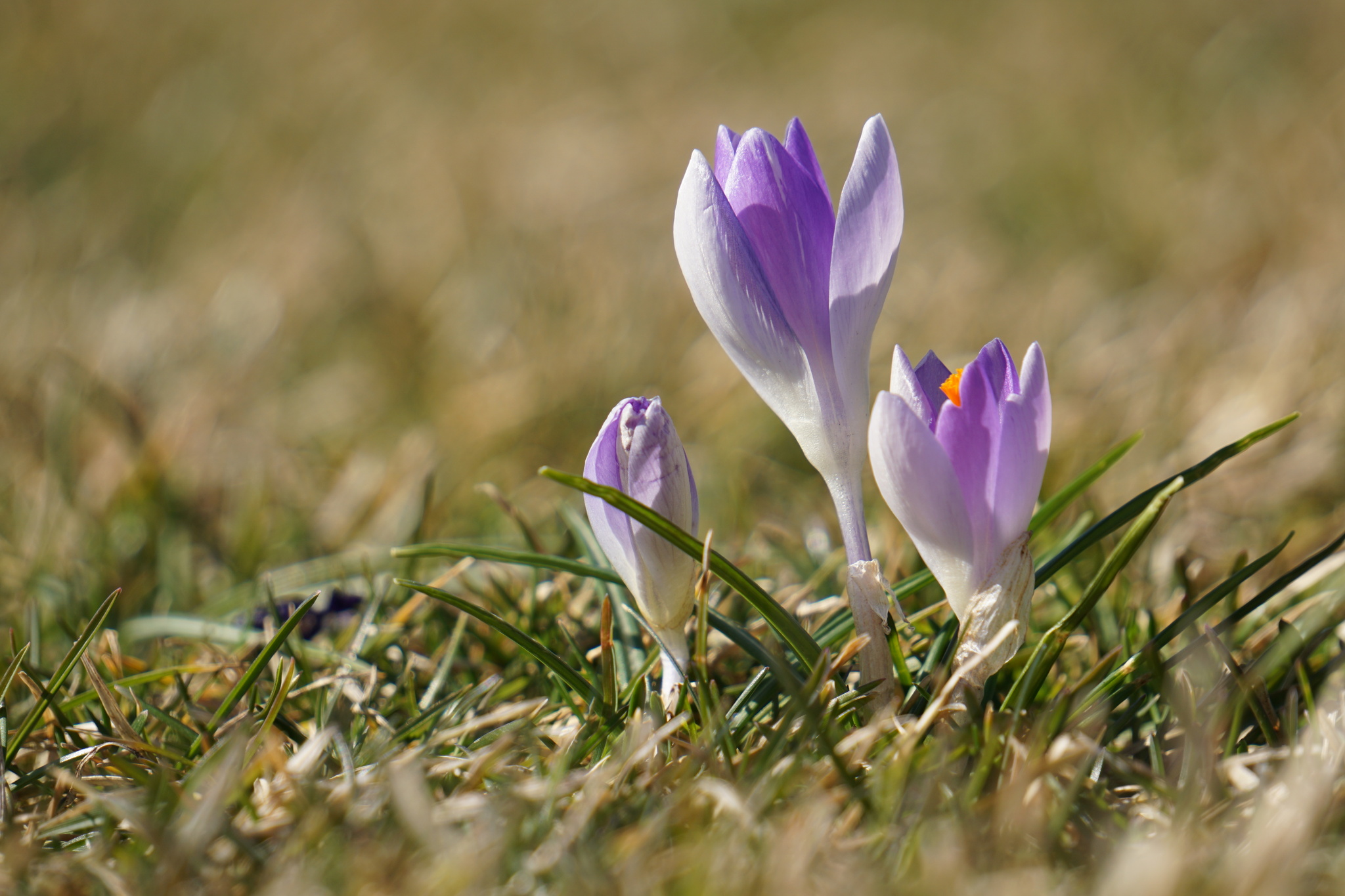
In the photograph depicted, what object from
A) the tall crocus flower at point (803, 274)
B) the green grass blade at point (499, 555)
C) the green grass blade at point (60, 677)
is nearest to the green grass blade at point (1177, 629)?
the tall crocus flower at point (803, 274)

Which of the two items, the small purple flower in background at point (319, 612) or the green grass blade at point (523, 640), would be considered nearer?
the green grass blade at point (523, 640)

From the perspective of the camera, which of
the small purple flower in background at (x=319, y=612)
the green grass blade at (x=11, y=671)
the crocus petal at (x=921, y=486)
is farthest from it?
the small purple flower in background at (x=319, y=612)

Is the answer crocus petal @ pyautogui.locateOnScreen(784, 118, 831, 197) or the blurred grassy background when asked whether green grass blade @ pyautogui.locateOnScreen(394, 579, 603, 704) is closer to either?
crocus petal @ pyautogui.locateOnScreen(784, 118, 831, 197)

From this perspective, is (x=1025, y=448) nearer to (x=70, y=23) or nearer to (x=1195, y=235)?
(x=1195, y=235)

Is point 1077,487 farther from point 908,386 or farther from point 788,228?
point 788,228

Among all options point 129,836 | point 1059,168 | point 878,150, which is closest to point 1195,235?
point 1059,168

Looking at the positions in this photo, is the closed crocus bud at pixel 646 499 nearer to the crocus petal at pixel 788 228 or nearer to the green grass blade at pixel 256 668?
the crocus petal at pixel 788 228
